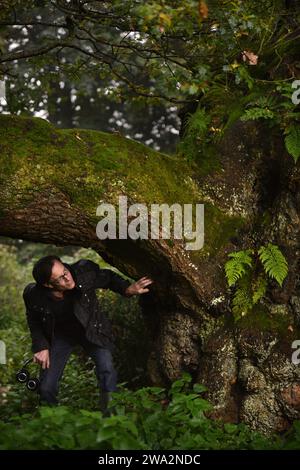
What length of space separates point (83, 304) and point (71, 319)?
1.12ft

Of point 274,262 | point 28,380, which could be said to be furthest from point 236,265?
point 28,380

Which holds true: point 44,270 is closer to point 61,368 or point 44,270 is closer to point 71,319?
point 71,319

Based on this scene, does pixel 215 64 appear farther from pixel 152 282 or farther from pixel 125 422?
pixel 125 422

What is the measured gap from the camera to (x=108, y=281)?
22.7 feet

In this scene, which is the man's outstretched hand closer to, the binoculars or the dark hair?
the dark hair

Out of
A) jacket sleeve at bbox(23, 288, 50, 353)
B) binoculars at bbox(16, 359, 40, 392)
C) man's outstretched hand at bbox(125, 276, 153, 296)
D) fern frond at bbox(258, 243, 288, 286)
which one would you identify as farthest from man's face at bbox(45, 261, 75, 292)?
fern frond at bbox(258, 243, 288, 286)

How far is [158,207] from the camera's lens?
647 cm

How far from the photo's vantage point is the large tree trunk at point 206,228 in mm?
6207

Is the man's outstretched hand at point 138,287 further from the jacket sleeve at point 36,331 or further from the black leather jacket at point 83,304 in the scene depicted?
the jacket sleeve at point 36,331

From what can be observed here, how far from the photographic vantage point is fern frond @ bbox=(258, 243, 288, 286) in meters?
6.28

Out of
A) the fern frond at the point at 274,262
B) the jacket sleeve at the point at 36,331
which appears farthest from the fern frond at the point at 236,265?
the jacket sleeve at the point at 36,331

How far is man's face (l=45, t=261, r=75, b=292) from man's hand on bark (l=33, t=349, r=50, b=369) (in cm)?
82
